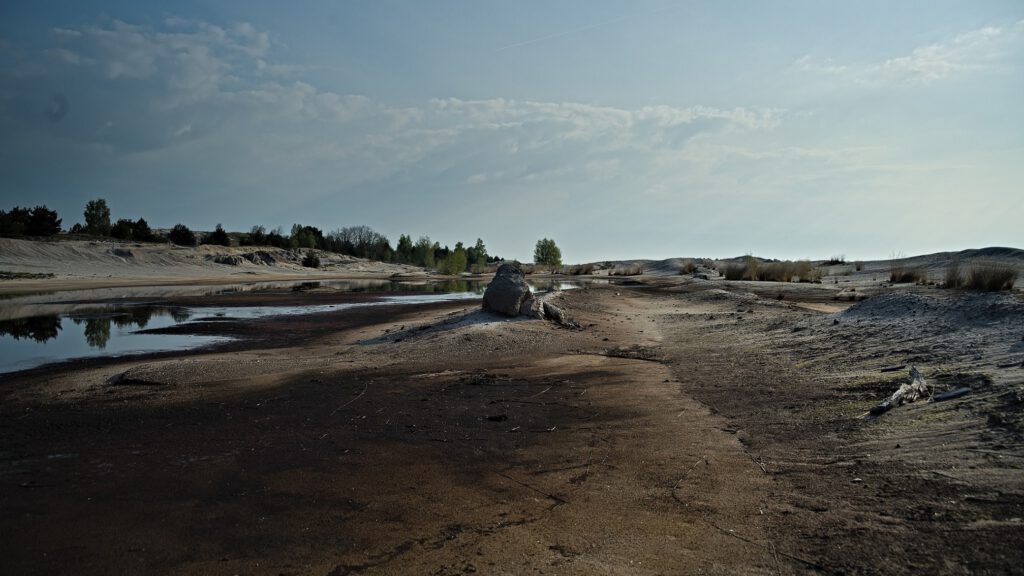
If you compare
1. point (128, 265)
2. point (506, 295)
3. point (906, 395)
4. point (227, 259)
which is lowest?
point (906, 395)

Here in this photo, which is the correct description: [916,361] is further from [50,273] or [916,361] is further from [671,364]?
[50,273]

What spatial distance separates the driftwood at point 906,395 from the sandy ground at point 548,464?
4.8 inches

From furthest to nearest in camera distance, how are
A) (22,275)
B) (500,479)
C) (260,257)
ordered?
(260,257) < (22,275) < (500,479)

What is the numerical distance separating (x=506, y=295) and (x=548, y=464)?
10.9 metres

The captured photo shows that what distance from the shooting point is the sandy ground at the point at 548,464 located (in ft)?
11.3

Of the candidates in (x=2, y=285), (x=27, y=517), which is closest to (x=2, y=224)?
(x=2, y=285)

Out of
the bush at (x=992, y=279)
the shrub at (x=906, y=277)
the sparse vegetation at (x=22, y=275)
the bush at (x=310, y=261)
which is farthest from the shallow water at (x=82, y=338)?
the bush at (x=310, y=261)

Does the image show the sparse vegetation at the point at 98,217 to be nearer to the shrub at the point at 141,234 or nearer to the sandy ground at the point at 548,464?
the shrub at the point at 141,234

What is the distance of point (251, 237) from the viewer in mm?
93438

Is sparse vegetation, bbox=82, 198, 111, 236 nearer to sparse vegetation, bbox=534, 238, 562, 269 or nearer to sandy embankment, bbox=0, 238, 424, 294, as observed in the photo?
sandy embankment, bbox=0, 238, 424, 294

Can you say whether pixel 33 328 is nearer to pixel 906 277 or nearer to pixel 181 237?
pixel 906 277

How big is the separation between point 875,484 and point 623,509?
1.86 meters

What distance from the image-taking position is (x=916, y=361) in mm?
7004

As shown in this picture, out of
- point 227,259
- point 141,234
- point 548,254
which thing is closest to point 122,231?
point 141,234
